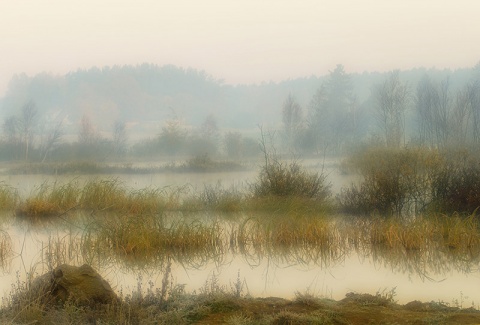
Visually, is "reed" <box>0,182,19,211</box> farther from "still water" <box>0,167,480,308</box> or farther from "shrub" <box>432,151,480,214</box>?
"shrub" <box>432,151,480,214</box>

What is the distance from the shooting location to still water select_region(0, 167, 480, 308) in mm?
7348

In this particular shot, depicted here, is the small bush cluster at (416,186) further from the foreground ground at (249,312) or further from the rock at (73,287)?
the rock at (73,287)

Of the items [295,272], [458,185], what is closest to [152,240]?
[295,272]

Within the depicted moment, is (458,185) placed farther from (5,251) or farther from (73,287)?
(73,287)

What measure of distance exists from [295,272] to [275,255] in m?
1.20

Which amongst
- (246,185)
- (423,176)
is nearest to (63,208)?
(246,185)

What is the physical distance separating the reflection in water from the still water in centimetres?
1

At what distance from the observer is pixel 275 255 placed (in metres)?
9.83

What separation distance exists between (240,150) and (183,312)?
1702 cm

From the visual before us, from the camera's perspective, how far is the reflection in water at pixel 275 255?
25.8ft

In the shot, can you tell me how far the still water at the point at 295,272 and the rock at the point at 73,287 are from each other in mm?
533

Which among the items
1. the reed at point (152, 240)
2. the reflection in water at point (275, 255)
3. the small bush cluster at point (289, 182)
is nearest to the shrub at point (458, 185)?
the reflection in water at point (275, 255)

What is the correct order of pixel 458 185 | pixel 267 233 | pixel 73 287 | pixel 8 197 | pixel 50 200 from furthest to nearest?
1. pixel 8 197
2. pixel 50 200
3. pixel 458 185
4. pixel 267 233
5. pixel 73 287

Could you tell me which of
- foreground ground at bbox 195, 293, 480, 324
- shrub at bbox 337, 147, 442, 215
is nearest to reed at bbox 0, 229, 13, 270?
foreground ground at bbox 195, 293, 480, 324
